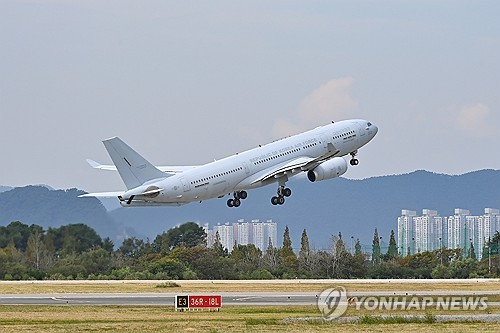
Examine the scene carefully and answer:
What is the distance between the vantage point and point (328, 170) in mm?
102250

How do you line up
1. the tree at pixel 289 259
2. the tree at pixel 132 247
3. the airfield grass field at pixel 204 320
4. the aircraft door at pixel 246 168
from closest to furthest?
1. the airfield grass field at pixel 204 320
2. the aircraft door at pixel 246 168
3. the tree at pixel 132 247
4. the tree at pixel 289 259

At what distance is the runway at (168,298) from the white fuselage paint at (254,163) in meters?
8.09

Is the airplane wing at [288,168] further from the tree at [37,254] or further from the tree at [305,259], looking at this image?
the tree at [37,254]

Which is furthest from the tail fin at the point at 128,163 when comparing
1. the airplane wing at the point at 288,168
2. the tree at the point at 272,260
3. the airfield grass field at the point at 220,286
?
the tree at the point at 272,260

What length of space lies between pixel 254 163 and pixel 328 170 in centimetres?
726

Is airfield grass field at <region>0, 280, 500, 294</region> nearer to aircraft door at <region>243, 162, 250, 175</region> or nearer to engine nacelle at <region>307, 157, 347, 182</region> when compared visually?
engine nacelle at <region>307, 157, 347, 182</region>

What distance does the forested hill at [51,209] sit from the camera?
12642cm

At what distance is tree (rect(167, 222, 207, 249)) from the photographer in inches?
5221

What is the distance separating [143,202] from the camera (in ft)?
296

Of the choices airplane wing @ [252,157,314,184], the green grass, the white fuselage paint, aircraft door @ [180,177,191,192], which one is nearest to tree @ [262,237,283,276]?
the white fuselage paint

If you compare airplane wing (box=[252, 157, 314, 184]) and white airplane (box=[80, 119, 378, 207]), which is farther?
airplane wing (box=[252, 157, 314, 184])

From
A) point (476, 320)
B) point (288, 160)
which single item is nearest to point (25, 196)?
point (288, 160)

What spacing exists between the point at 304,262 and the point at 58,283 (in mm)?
32538

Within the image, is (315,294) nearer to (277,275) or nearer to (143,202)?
(143,202)
